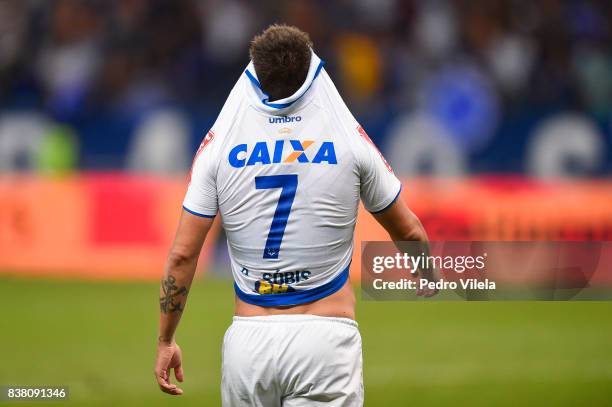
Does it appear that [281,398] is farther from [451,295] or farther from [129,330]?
[129,330]

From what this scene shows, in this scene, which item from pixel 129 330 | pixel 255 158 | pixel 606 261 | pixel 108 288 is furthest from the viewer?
pixel 108 288

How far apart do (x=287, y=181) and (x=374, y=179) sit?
0.34m

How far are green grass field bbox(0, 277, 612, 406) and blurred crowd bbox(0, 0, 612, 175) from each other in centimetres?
314

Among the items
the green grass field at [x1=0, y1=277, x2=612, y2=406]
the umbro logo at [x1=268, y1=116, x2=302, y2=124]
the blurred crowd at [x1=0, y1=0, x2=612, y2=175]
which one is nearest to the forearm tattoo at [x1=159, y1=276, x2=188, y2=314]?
the umbro logo at [x1=268, y1=116, x2=302, y2=124]

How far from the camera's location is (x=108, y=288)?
12.7 m

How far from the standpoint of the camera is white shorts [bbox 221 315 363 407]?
4016 millimetres

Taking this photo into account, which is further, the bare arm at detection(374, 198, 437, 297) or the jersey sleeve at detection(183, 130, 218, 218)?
the bare arm at detection(374, 198, 437, 297)

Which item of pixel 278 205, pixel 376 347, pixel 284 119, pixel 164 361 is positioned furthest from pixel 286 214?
pixel 376 347

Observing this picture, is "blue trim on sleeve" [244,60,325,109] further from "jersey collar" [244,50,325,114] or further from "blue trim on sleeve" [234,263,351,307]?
"blue trim on sleeve" [234,263,351,307]

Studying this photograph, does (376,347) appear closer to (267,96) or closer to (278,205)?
(278,205)

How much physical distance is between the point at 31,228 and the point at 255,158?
964cm

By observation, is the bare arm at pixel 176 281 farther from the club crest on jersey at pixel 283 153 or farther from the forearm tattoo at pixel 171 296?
the club crest on jersey at pixel 283 153

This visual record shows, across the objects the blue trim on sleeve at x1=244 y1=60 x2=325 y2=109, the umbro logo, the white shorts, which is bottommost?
the white shorts

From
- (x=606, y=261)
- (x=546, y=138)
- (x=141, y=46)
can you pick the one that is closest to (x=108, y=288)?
(x=141, y=46)
